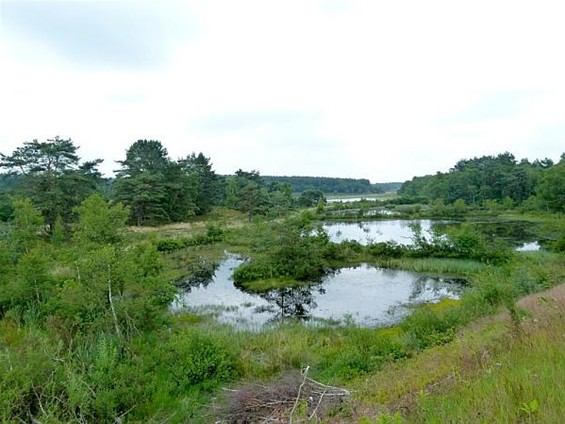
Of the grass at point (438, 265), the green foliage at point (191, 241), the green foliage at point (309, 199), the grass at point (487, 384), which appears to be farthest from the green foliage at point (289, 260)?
the green foliage at point (309, 199)

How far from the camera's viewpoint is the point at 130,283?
31.3 feet

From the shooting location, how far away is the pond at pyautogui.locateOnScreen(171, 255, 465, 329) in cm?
1522

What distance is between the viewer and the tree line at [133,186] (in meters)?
33.3

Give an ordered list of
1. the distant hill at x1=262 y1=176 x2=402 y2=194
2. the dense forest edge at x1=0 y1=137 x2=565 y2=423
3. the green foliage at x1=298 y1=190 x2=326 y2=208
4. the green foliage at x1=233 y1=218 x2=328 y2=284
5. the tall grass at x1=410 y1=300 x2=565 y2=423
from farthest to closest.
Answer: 1. the distant hill at x1=262 y1=176 x2=402 y2=194
2. the green foliage at x1=298 y1=190 x2=326 y2=208
3. the green foliage at x1=233 y1=218 x2=328 y2=284
4. the dense forest edge at x1=0 y1=137 x2=565 y2=423
5. the tall grass at x1=410 y1=300 x2=565 y2=423

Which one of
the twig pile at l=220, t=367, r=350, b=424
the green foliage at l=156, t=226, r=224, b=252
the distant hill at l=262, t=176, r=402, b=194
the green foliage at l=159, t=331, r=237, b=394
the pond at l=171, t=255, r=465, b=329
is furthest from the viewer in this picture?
the distant hill at l=262, t=176, r=402, b=194

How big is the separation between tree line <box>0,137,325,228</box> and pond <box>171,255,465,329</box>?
24.6 ft

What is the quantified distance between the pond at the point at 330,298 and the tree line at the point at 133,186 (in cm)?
750

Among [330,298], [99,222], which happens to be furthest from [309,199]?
[99,222]

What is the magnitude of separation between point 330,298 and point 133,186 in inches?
1210

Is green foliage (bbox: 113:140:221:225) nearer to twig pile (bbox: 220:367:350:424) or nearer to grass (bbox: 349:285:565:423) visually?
twig pile (bbox: 220:367:350:424)

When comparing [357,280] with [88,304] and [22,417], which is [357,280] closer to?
[88,304]

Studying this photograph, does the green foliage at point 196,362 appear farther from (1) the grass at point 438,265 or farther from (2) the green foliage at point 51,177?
(2) the green foliage at point 51,177

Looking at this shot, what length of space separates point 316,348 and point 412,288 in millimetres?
11177

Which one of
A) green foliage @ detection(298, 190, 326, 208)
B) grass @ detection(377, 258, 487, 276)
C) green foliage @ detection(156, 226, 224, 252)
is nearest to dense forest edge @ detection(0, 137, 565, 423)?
grass @ detection(377, 258, 487, 276)
